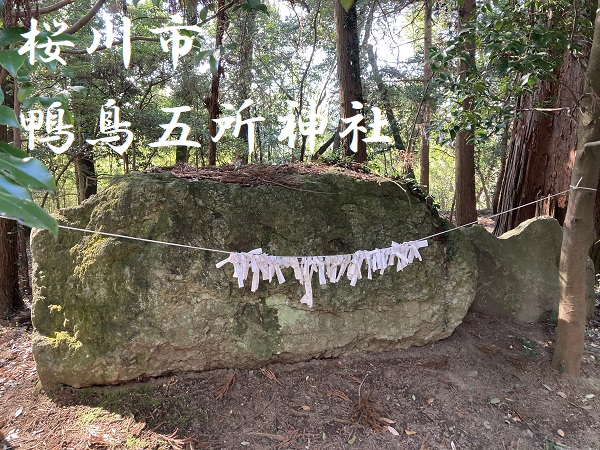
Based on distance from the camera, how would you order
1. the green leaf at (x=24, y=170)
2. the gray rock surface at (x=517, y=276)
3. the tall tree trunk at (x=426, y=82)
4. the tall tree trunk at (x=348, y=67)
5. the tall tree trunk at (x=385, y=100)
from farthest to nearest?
the tall tree trunk at (x=385, y=100) → the tall tree trunk at (x=426, y=82) → the tall tree trunk at (x=348, y=67) → the gray rock surface at (x=517, y=276) → the green leaf at (x=24, y=170)

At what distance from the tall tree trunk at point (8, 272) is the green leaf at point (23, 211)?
4984 mm

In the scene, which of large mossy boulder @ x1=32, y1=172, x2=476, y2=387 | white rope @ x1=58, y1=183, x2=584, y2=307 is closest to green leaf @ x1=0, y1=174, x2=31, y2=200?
white rope @ x1=58, y1=183, x2=584, y2=307

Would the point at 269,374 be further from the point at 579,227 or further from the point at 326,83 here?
the point at 326,83

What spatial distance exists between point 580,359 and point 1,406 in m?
4.58

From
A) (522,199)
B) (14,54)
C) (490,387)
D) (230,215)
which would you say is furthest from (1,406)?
(522,199)

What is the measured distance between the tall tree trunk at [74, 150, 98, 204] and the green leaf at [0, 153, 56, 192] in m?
6.88

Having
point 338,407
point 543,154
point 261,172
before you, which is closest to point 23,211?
point 338,407

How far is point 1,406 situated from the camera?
2.88 meters

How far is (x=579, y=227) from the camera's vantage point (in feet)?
9.73

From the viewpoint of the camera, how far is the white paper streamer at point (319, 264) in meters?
2.79

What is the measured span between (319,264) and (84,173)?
666cm

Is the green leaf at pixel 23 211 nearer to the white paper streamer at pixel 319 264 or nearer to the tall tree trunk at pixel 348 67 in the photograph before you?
the white paper streamer at pixel 319 264

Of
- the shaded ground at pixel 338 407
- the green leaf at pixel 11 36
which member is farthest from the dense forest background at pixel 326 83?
the shaded ground at pixel 338 407

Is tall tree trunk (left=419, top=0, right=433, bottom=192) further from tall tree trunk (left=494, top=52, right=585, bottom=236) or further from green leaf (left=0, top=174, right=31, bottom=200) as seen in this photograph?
green leaf (left=0, top=174, right=31, bottom=200)
